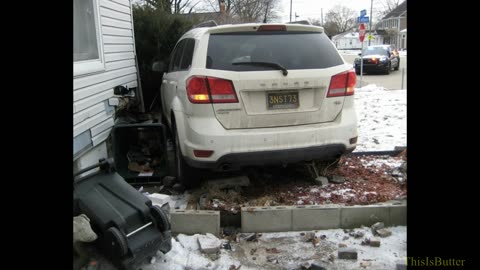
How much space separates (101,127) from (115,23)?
2104 mm

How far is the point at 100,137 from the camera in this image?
532 cm

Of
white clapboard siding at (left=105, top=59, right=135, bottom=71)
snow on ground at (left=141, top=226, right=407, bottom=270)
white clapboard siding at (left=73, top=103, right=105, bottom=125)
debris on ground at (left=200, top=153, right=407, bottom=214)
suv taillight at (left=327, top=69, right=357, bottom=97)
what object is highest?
white clapboard siding at (left=105, top=59, right=135, bottom=71)

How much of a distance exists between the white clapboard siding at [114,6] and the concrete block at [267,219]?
12.9 ft

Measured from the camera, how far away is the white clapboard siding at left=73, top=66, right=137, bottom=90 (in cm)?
469

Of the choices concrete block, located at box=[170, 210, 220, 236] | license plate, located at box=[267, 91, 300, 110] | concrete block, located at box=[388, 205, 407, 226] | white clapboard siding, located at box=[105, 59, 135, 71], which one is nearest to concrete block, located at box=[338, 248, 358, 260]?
concrete block, located at box=[388, 205, 407, 226]

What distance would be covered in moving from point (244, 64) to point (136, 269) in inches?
83.5

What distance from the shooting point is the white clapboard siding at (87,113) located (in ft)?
15.0

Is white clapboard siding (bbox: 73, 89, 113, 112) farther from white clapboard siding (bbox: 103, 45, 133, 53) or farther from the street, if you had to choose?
the street

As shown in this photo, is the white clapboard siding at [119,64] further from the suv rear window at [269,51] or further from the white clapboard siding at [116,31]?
the suv rear window at [269,51]

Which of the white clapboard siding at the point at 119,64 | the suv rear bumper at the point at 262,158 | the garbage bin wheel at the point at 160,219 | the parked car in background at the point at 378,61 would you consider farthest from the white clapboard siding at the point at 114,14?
the parked car in background at the point at 378,61

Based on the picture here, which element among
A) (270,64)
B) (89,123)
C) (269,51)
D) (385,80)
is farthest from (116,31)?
(385,80)

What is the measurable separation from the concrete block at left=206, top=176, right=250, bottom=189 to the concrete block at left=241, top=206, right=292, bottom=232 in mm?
687
